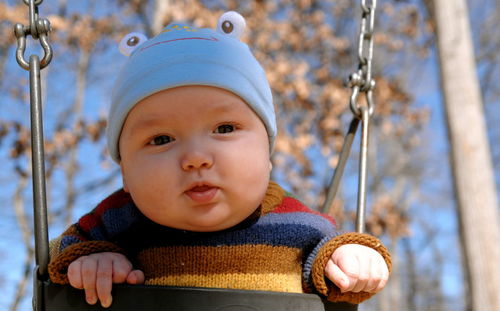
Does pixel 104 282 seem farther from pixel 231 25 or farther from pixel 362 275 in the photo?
pixel 231 25

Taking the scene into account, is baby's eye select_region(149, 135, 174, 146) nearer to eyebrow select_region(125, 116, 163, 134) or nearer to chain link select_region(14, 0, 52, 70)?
eyebrow select_region(125, 116, 163, 134)

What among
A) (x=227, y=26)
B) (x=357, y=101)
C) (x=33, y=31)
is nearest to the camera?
(x=33, y=31)

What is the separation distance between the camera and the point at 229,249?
970mm

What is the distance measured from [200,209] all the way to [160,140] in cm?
14

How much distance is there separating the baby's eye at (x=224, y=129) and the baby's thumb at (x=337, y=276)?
11.7 inches

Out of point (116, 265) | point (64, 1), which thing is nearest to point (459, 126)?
point (116, 265)

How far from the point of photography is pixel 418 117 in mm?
6047

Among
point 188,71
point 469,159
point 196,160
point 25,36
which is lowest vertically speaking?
point 196,160

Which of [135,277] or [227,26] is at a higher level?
[227,26]

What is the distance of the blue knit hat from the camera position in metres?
0.96

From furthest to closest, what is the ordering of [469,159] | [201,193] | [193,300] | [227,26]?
[469,159]
[227,26]
[201,193]
[193,300]

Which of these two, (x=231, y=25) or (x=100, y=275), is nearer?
(x=100, y=275)

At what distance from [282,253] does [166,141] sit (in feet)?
0.98

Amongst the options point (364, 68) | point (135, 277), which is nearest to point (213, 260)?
point (135, 277)
